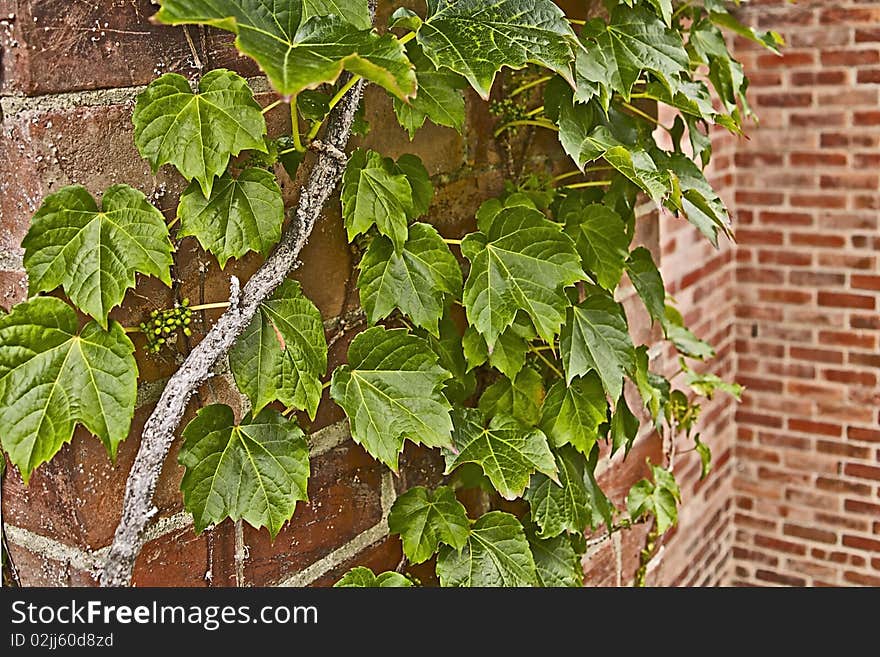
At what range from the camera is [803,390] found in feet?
9.44

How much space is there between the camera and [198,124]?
2.57 feet

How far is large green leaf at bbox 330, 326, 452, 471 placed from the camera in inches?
36.1

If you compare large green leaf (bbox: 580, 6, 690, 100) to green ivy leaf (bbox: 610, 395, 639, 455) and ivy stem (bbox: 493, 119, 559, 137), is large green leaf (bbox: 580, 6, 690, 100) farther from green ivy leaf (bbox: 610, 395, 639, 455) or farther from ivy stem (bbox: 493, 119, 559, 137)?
green ivy leaf (bbox: 610, 395, 639, 455)

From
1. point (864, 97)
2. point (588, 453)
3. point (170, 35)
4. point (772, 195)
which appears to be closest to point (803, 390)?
point (772, 195)

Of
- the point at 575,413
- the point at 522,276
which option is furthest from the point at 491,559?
the point at 522,276

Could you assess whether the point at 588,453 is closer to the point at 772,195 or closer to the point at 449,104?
the point at 449,104

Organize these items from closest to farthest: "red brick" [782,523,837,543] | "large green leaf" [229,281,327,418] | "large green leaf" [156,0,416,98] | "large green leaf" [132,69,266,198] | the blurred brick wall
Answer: "large green leaf" [156,0,416,98], "large green leaf" [132,69,266,198], "large green leaf" [229,281,327,418], the blurred brick wall, "red brick" [782,523,837,543]

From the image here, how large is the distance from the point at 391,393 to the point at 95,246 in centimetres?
32

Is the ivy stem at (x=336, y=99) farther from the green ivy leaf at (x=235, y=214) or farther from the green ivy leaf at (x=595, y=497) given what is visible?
the green ivy leaf at (x=595, y=497)

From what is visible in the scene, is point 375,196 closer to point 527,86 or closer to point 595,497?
point 527,86

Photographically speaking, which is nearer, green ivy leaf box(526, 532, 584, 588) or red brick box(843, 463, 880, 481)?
green ivy leaf box(526, 532, 584, 588)

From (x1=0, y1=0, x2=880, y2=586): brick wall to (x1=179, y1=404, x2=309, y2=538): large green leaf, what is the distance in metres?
0.04

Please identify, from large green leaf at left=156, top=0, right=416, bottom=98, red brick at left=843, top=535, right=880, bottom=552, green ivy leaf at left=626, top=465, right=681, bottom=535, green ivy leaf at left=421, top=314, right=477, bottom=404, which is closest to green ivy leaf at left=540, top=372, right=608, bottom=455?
green ivy leaf at left=421, top=314, right=477, bottom=404

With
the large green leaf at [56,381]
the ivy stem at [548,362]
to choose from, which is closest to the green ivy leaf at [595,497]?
the ivy stem at [548,362]
